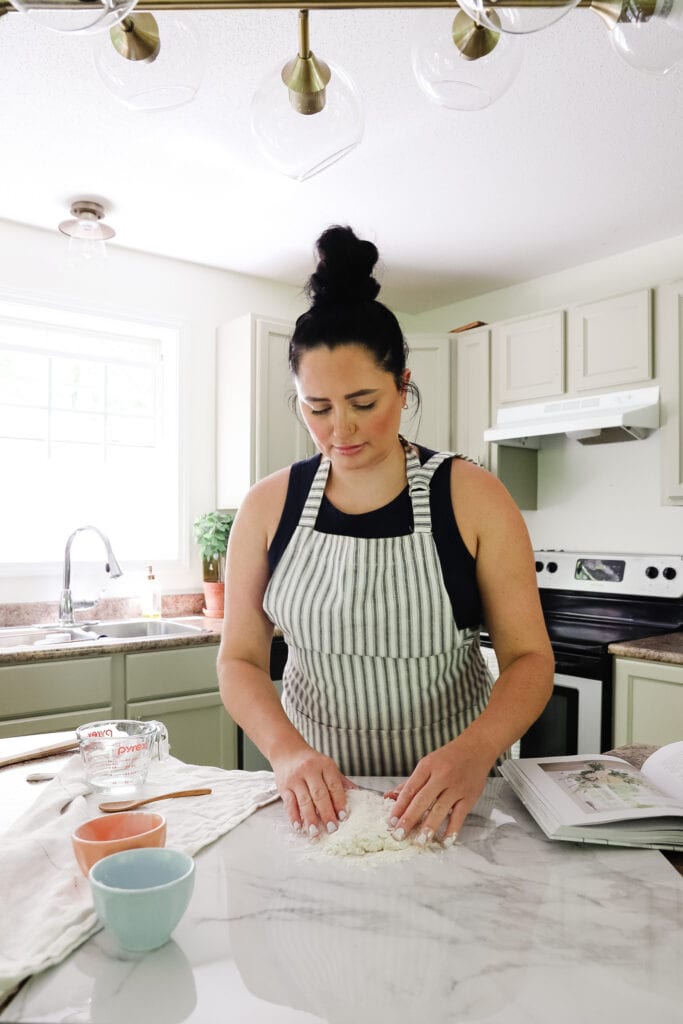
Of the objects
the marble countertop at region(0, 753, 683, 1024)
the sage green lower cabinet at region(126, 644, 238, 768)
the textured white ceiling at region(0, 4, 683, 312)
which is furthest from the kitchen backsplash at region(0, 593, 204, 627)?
the marble countertop at region(0, 753, 683, 1024)

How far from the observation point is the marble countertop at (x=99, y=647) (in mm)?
2369

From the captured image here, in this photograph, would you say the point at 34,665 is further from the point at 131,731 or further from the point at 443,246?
the point at 443,246

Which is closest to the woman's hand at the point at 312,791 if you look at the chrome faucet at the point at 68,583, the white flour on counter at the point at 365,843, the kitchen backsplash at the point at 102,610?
the white flour on counter at the point at 365,843

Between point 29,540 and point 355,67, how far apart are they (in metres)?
2.27

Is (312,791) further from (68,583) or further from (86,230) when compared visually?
(86,230)

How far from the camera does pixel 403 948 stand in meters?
0.64

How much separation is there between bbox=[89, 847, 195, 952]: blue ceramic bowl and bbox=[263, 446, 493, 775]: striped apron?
2.07 ft

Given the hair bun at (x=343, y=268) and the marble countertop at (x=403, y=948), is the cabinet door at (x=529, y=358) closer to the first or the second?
the hair bun at (x=343, y=268)

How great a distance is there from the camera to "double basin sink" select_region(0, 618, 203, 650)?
2834mm

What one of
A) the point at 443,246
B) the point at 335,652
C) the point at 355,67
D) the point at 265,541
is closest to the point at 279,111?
the point at 265,541

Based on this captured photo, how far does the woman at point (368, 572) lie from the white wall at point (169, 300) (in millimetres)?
2097

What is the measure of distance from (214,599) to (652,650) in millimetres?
1868

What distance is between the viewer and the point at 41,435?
3297 mm

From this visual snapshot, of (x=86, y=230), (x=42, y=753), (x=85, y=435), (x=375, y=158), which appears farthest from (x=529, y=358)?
(x=42, y=753)
